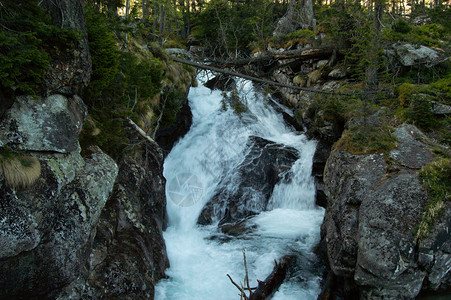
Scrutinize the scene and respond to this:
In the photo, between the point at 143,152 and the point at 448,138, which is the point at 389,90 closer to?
the point at 448,138

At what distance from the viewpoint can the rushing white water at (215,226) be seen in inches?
308

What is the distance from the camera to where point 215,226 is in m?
11.2

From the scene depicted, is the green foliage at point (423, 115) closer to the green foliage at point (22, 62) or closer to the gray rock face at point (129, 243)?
the gray rock face at point (129, 243)

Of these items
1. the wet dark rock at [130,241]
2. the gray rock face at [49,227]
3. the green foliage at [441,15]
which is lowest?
the wet dark rock at [130,241]

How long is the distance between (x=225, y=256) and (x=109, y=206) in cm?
400

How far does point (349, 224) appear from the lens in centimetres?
677

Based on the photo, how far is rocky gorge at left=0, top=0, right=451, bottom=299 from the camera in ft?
15.1

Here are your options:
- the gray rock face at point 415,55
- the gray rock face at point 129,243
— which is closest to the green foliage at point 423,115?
the gray rock face at point 415,55

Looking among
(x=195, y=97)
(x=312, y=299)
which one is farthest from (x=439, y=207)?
(x=195, y=97)

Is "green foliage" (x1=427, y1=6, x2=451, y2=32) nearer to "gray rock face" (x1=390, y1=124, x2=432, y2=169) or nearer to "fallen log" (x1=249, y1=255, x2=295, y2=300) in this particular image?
"gray rock face" (x1=390, y1=124, x2=432, y2=169)

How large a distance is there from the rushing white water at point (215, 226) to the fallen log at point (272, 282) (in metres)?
0.22

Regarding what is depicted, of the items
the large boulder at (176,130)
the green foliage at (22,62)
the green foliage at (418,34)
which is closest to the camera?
the green foliage at (22,62)

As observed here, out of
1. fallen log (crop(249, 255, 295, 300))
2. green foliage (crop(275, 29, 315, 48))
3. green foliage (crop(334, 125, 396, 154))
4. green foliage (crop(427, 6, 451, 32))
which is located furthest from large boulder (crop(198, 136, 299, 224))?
green foliage (crop(427, 6, 451, 32))

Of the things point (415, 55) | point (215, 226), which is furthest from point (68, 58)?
point (415, 55)
